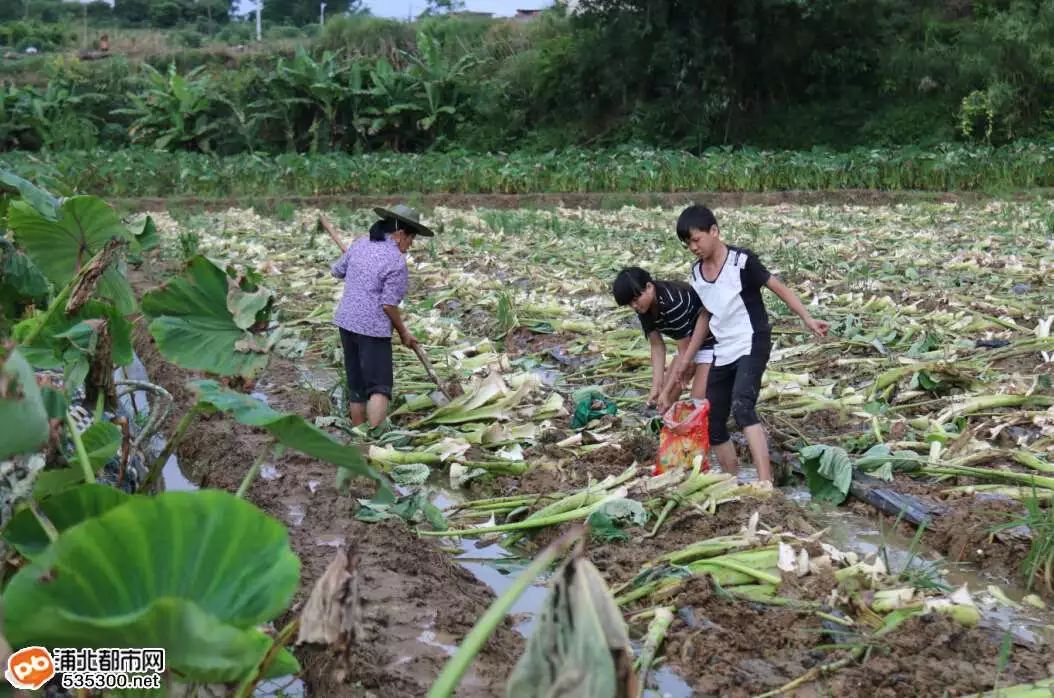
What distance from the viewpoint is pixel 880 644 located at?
9.88ft

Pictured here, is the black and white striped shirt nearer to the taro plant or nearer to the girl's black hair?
the girl's black hair

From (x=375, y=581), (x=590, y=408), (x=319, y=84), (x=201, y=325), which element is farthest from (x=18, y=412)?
(x=319, y=84)

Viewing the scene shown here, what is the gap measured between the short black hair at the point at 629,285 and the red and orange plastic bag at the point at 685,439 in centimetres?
59

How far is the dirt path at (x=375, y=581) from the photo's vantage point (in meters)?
3.00

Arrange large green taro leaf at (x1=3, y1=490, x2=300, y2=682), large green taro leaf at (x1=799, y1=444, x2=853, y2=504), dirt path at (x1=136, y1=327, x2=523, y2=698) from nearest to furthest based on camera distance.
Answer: large green taro leaf at (x1=3, y1=490, x2=300, y2=682) → dirt path at (x1=136, y1=327, x2=523, y2=698) → large green taro leaf at (x1=799, y1=444, x2=853, y2=504)

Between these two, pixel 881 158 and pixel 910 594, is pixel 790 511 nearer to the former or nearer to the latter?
pixel 910 594

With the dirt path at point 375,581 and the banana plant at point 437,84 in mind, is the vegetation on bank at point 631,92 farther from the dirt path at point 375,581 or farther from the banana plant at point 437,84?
the dirt path at point 375,581

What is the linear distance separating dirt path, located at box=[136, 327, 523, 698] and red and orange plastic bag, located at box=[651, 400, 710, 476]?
3.58ft

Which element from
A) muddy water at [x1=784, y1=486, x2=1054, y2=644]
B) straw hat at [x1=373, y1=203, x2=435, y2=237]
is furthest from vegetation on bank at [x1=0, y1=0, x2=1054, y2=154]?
muddy water at [x1=784, y1=486, x2=1054, y2=644]

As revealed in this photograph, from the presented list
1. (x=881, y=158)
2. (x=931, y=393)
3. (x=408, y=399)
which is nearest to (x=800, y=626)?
(x=931, y=393)

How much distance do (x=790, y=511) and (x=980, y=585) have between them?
705 millimetres

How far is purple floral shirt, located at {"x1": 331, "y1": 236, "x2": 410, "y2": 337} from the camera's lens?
5594 mm

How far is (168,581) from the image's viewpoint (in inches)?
67.8

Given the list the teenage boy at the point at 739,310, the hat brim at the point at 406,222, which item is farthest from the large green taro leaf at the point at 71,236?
the teenage boy at the point at 739,310
